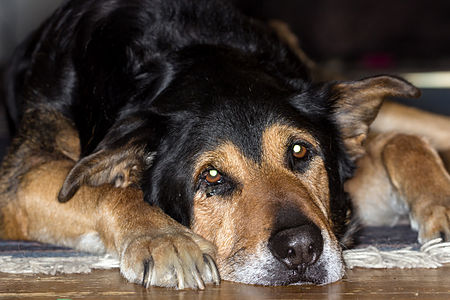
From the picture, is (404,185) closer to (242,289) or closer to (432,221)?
(432,221)

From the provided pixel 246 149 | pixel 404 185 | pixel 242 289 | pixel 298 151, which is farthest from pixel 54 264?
pixel 404 185

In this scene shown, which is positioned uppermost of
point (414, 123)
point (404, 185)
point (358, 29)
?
point (404, 185)

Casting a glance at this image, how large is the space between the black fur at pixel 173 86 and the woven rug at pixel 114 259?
0.33 m

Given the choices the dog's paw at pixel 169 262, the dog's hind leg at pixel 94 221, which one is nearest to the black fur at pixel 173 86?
the dog's hind leg at pixel 94 221

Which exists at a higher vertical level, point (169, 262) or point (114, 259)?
point (169, 262)

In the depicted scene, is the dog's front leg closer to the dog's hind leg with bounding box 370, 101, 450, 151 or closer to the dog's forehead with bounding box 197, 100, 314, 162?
the dog's forehead with bounding box 197, 100, 314, 162

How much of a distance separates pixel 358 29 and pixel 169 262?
9377 mm

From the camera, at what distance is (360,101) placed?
3.28 metres

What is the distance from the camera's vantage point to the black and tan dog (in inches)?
101

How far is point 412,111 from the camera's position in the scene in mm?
4793

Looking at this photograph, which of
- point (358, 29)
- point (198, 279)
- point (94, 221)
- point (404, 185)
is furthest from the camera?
point (358, 29)

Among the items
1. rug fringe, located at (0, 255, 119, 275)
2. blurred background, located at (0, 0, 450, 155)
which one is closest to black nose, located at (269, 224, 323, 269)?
rug fringe, located at (0, 255, 119, 275)

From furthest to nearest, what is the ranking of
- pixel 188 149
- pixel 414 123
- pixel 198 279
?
1. pixel 414 123
2. pixel 188 149
3. pixel 198 279

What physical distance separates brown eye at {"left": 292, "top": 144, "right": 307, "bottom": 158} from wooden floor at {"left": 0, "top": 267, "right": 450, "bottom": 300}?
1.77ft
